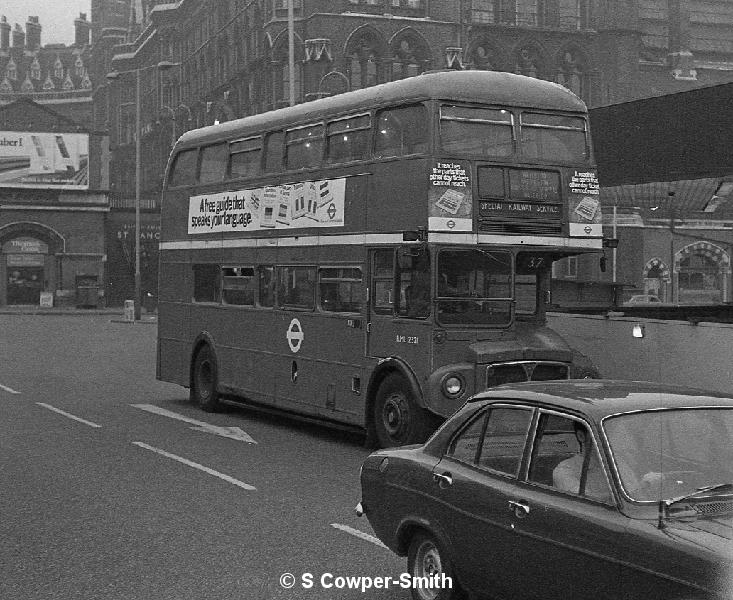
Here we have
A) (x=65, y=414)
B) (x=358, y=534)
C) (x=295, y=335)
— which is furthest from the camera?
(x=65, y=414)

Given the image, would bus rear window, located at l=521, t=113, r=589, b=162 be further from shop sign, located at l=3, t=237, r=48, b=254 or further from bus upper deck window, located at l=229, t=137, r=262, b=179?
shop sign, located at l=3, t=237, r=48, b=254

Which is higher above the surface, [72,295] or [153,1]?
[153,1]

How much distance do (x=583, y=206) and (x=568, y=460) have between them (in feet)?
27.6

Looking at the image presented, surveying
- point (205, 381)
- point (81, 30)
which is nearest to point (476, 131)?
point (205, 381)

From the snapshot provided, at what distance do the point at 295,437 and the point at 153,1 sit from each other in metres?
98.7

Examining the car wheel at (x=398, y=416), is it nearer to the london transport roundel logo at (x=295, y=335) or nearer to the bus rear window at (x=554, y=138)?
the london transport roundel logo at (x=295, y=335)

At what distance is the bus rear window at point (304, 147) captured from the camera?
50.2 ft

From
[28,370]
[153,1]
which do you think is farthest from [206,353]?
[153,1]

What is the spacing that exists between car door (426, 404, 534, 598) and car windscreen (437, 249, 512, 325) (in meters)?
6.51

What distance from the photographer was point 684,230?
250ft

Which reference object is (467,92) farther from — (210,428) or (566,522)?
(566,522)

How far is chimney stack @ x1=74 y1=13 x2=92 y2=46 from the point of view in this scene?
174 meters

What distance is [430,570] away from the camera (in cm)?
667

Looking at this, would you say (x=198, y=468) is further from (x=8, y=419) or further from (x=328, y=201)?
(x=8, y=419)
